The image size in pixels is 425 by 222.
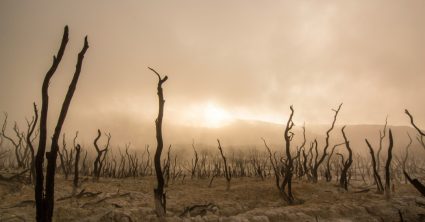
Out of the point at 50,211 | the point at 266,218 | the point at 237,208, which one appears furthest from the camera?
the point at 237,208

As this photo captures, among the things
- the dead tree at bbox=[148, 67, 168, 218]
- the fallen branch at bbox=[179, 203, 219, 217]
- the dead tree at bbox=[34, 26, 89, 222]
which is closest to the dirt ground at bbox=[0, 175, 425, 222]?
the fallen branch at bbox=[179, 203, 219, 217]

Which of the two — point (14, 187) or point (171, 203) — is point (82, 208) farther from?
point (14, 187)

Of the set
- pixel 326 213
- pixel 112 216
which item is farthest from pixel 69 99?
pixel 326 213

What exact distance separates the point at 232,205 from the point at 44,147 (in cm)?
689

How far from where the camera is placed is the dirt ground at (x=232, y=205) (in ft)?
26.5

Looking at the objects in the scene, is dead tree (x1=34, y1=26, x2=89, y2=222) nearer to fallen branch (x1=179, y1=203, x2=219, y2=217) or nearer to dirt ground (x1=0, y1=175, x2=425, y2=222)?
dirt ground (x1=0, y1=175, x2=425, y2=222)

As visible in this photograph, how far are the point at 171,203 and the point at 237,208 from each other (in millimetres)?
2209

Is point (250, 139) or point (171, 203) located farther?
point (250, 139)

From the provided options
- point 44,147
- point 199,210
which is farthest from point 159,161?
point 44,147

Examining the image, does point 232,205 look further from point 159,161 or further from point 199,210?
point 159,161

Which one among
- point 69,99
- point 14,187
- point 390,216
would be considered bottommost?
point 390,216

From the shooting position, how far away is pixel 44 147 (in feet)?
15.0

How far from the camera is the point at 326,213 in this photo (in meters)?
8.95

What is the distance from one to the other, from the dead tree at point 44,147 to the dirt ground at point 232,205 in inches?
124
